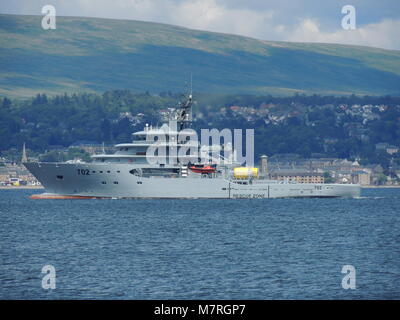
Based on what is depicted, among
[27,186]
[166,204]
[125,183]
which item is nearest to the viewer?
[166,204]

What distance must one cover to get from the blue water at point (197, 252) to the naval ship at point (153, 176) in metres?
9.56

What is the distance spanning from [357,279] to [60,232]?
22.2 metres

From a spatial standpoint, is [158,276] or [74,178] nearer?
[158,276]

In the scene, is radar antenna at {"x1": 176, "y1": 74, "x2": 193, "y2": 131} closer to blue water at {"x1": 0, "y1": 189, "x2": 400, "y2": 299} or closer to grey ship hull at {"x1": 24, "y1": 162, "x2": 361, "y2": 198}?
grey ship hull at {"x1": 24, "y1": 162, "x2": 361, "y2": 198}

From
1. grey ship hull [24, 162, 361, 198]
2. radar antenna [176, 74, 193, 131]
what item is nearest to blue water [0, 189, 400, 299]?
grey ship hull [24, 162, 361, 198]

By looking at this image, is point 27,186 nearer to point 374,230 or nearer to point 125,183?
point 125,183

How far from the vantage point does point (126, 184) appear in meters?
82.4

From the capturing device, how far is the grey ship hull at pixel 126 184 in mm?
81375

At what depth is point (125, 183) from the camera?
8231 centimetres

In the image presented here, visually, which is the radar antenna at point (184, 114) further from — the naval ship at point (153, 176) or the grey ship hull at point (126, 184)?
the grey ship hull at point (126, 184)

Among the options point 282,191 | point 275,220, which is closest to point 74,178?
point 282,191

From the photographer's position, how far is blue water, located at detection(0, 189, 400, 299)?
1330 inches

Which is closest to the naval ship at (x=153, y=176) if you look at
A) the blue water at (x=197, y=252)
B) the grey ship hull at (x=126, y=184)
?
the grey ship hull at (x=126, y=184)

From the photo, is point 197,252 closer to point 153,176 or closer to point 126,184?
point 126,184
